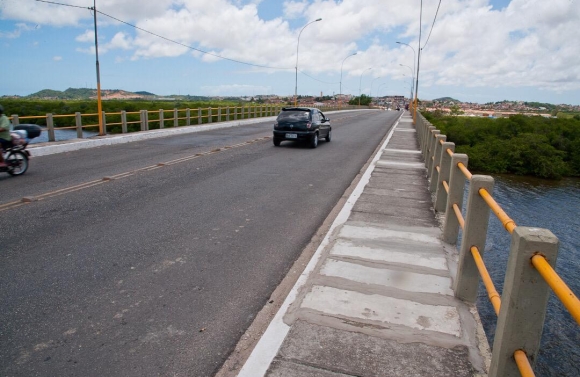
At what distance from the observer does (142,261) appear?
522cm

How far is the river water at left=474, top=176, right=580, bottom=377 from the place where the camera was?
5.20m

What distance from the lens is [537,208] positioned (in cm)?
1585

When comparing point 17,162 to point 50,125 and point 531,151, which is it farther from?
point 531,151

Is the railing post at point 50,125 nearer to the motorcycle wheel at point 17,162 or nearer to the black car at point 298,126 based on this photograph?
the motorcycle wheel at point 17,162

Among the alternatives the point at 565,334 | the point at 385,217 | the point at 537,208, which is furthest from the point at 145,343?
the point at 537,208

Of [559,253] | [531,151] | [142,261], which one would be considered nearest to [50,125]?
[142,261]

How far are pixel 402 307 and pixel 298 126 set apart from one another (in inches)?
561

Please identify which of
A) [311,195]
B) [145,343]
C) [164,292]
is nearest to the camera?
[145,343]

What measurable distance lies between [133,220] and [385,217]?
12.8 ft

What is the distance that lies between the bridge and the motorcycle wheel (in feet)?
27.4

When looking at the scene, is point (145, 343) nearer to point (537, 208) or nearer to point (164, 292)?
point (164, 292)

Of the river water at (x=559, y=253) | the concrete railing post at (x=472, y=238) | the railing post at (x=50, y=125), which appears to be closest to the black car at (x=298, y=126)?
the river water at (x=559, y=253)

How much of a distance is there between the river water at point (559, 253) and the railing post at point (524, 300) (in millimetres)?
2929

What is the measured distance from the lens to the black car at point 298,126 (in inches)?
699
